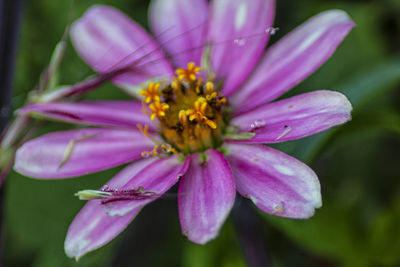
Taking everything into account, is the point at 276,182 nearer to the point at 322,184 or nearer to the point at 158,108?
the point at 158,108

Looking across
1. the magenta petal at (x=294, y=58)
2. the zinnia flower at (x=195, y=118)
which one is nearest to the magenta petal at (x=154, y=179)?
the zinnia flower at (x=195, y=118)

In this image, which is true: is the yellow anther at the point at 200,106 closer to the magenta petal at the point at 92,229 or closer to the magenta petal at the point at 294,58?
the magenta petal at the point at 294,58

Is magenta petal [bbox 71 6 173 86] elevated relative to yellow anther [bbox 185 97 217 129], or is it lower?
elevated

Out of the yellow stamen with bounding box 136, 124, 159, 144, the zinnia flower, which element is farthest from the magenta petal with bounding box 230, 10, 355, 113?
the yellow stamen with bounding box 136, 124, 159, 144

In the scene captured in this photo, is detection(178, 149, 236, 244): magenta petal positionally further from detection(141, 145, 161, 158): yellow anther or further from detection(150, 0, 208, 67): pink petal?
detection(150, 0, 208, 67): pink petal

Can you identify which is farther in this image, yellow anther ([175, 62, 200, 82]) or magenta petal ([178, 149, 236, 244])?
yellow anther ([175, 62, 200, 82])

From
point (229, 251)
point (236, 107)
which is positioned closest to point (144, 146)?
point (236, 107)
